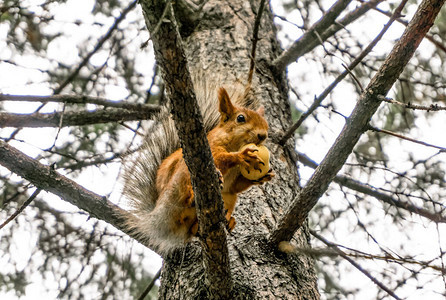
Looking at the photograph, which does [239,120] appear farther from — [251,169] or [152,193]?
[152,193]

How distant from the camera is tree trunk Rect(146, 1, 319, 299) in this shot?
1695 millimetres

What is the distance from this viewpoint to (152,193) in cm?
204

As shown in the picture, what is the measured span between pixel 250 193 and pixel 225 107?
0.38 metres

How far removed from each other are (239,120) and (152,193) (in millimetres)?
468

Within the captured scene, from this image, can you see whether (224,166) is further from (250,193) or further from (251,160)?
(250,193)

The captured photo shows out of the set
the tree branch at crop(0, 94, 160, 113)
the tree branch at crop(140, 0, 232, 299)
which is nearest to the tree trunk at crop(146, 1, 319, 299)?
the tree branch at crop(140, 0, 232, 299)

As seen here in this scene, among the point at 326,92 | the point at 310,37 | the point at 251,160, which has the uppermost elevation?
the point at 310,37

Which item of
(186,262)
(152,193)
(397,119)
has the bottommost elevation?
(186,262)

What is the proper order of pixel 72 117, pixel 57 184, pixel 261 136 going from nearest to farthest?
1. pixel 57 184
2. pixel 261 136
3. pixel 72 117

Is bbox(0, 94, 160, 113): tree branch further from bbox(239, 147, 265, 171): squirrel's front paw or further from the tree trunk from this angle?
bbox(239, 147, 265, 171): squirrel's front paw

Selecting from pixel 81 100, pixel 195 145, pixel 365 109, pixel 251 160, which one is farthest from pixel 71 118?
pixel 365 109

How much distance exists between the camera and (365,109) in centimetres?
146

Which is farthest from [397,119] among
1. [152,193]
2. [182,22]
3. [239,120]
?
[152,193]

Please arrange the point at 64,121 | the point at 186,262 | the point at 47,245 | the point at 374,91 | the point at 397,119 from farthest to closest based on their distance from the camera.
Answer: the point at 397,119 → the point at 47,245 → the point at 64,121 → the point at 186,262 → the point at 374,91
